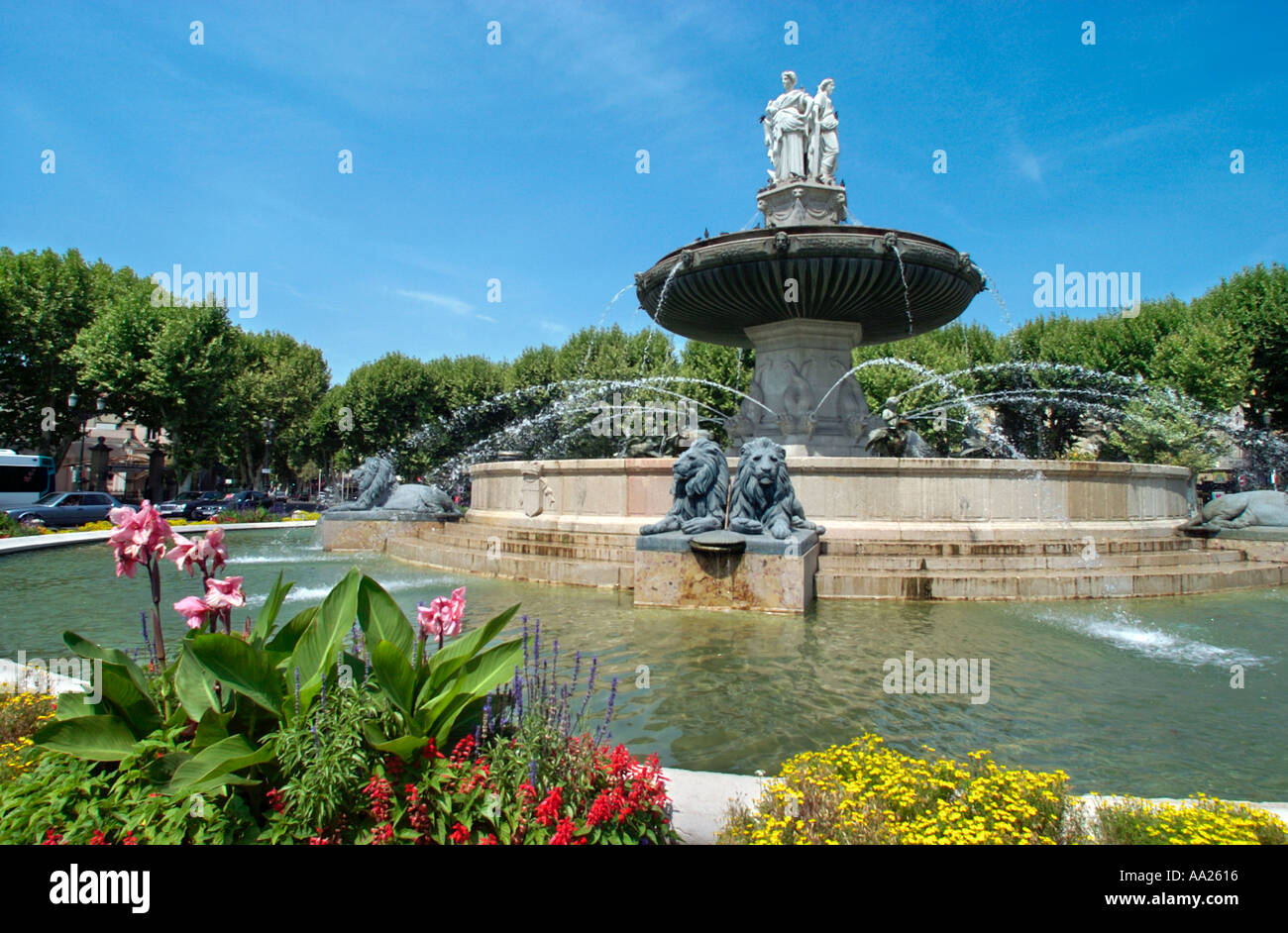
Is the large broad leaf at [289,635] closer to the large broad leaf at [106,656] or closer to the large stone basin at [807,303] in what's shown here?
the large broad leaf at [106,656]

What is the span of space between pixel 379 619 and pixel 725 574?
5761 millimetres

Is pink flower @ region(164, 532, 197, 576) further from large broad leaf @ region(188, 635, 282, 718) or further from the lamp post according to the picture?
the lamp post

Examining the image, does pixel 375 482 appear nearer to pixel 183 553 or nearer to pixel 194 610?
pixel 183 553

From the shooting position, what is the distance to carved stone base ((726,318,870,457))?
16312 millimetres

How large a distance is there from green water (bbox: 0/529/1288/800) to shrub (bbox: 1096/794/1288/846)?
92cm

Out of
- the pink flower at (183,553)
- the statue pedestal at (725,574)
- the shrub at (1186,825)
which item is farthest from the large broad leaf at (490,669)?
the statue pedestal at (725,574)

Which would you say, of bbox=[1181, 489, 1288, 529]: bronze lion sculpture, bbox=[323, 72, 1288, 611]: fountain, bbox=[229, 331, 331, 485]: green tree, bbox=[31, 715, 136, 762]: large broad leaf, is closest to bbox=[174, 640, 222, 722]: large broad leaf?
bbox=[31, 715, 136, 762]: large broad leaf

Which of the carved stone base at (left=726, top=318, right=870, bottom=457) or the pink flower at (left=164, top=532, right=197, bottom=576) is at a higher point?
the carved stone base at (left=726, top=318, right=870, bottom=457)

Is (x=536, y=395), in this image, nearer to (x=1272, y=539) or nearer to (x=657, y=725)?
(x=1272, y=539)

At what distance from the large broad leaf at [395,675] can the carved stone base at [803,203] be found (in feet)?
53.0
